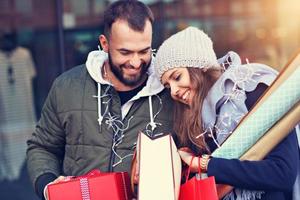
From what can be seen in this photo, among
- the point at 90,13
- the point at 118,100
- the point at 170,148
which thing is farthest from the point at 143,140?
the point at 90,13

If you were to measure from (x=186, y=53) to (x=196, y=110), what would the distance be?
0.23 metres

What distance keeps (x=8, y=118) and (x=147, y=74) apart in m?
3.70

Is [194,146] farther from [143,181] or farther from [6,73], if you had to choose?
[6,73]

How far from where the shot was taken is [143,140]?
2863mm

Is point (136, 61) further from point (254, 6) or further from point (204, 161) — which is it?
point (254, 6)

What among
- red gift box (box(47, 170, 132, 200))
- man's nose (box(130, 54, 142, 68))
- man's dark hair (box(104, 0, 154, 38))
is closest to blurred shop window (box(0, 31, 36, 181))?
man's dark hair (box(104, 0, 154, 38))

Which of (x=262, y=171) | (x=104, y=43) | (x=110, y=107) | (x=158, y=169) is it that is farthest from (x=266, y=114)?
(x=104, y=43)

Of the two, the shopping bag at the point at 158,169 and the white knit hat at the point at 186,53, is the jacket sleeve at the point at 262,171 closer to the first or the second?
the shopping bag at the point at 158,169

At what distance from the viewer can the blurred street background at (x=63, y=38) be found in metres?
6.71

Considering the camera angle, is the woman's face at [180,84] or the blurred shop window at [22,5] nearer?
the woman's face at [180,84]

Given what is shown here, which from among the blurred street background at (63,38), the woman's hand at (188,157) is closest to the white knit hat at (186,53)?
the woman's hand at (188,157)

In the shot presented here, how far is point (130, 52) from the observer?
3252 mm

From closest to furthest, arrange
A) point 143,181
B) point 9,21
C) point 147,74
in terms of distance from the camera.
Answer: point 143,181 < point 147,74 < point 9,21

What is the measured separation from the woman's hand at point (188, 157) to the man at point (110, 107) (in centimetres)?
25
